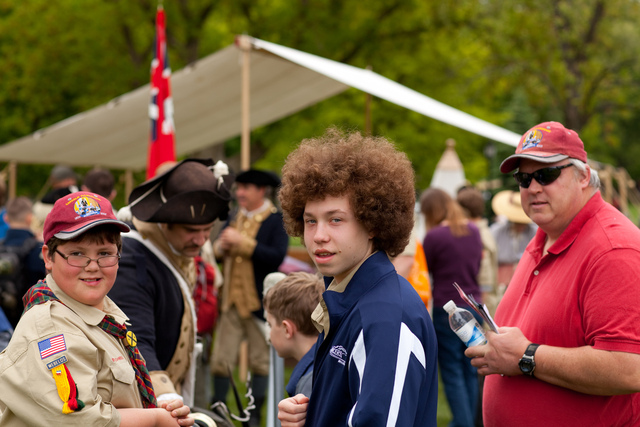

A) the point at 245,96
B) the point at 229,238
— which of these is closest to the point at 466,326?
the point at 229,238

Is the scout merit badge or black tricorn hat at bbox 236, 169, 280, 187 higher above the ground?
black tricorn hat at bbox 236, 169, 280, 187

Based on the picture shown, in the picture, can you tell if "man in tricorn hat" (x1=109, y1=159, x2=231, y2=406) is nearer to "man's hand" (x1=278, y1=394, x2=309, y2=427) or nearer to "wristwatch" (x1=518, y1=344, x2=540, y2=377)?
"man's hand" (x1=278, y1=394, x2=309, y2=427)

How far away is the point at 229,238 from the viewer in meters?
6.12

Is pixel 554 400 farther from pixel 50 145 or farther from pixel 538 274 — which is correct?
pixel 50 145

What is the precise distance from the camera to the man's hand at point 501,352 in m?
2.71

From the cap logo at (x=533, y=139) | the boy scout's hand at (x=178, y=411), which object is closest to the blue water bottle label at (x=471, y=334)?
the cap logo at (x=533, y=139)

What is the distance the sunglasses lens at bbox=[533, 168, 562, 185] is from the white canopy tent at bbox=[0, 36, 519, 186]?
4.74m

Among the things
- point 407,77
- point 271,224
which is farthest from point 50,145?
point 407,77

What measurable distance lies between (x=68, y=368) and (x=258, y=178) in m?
4.31

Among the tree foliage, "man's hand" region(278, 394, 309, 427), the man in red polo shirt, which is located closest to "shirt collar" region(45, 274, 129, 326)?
"man's hand" region(278, 394, 309, 427)

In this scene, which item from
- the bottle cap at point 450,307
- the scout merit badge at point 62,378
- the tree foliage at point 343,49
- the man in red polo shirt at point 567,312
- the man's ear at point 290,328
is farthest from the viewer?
the tree foliage at point 343,49

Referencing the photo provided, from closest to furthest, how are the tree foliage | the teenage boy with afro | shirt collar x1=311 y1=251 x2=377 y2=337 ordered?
the teenage boy with afro < shirt collar x1=311 y1=251 x2=377 y2=337 < the tree foliage

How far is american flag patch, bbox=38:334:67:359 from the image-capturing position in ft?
7.03

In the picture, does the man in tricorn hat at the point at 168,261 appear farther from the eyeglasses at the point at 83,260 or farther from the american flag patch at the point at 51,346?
the american flag patch at the point at 51,346
